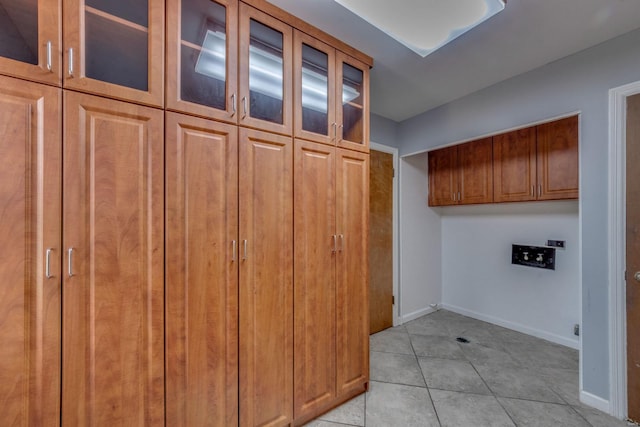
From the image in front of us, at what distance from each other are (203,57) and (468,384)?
2.92m

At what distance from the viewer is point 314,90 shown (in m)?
1.80

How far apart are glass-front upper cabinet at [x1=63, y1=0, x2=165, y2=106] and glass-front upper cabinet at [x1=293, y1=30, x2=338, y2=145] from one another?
2.44 feet

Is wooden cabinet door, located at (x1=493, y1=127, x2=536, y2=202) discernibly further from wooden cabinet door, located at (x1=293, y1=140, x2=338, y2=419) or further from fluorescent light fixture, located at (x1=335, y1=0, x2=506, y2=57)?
wooden cabinet door, located at (x1=293, y1=140, x2=338, y2=419)

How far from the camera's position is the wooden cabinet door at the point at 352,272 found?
190 cm

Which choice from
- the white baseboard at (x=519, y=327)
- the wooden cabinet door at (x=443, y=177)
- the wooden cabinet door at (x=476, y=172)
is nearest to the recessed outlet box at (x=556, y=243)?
the wooden cabinet door at (x=476, y=172)

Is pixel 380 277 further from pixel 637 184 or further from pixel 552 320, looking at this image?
pixel 637 184

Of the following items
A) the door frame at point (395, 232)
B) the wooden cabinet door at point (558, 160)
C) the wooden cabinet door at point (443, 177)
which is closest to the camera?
the wooden cabinet door at point (558, 160)

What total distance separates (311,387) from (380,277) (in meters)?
1.67

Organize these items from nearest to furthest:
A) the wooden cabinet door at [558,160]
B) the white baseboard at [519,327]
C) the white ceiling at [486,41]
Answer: the white ceiling at [486,41] < the wooden cabinet door at [558,160] < the white baseboard at [519,327]

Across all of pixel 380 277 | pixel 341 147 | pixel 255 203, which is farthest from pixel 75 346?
pixel 380 277

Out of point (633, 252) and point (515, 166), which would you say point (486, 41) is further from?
point (633, 252)

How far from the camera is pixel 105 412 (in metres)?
1.14

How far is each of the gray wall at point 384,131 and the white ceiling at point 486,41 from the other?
21.8 inches

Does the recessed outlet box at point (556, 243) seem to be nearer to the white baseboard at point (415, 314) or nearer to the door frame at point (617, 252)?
the door frame at point (617, 252)
